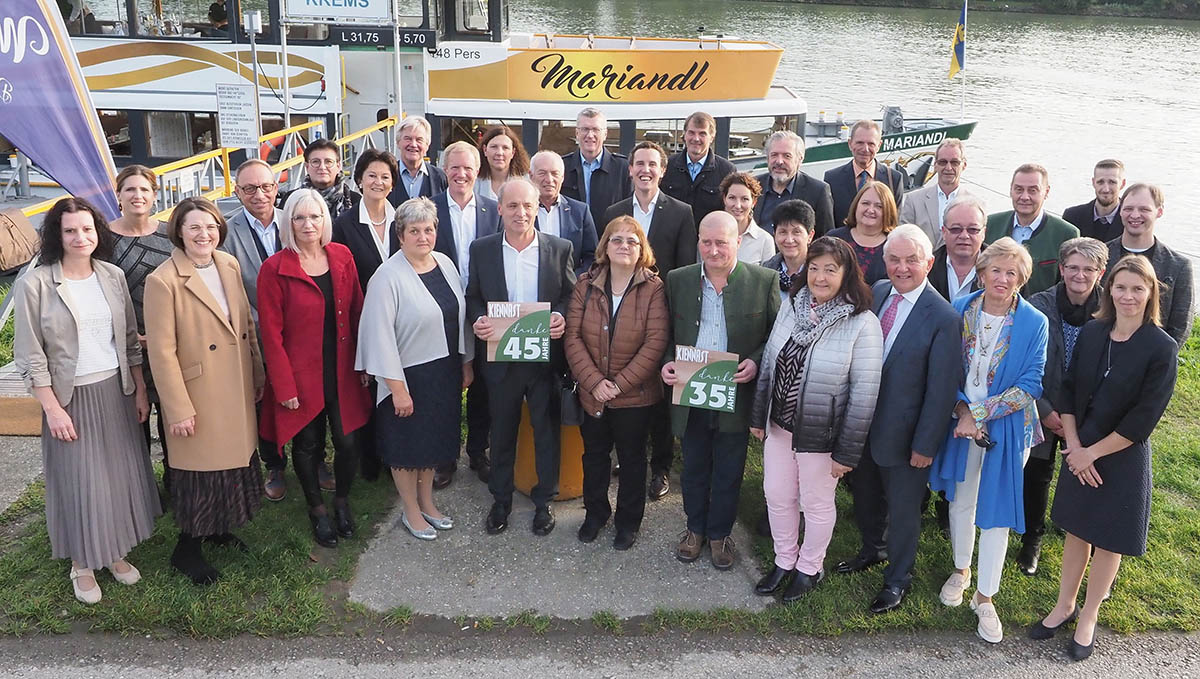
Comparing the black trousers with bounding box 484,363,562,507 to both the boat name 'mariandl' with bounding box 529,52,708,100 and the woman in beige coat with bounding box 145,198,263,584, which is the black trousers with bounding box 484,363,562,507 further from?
the boat name 'mariandl' with bounding box 529,52,708,100

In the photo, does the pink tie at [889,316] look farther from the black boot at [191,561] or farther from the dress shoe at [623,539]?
the black boot at [191,561]

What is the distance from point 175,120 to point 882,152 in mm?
9383

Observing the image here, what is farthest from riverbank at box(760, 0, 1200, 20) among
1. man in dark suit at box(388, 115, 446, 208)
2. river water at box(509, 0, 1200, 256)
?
man in dark suit at box(388, 115, 446, 208)

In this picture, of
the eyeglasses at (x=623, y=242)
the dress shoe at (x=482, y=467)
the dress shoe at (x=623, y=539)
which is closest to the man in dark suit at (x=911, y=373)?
the eyeglasses at (x=623, y=242)

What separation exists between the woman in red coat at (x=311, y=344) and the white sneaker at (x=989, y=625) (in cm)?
331

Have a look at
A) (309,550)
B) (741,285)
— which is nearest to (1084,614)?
(741,285)

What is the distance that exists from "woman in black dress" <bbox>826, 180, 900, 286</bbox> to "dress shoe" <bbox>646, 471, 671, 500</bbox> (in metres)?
1.76

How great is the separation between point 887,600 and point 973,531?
544 mm

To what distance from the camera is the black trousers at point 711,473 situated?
186 inches

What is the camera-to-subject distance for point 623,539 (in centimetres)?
510

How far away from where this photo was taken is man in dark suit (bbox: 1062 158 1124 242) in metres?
5.71

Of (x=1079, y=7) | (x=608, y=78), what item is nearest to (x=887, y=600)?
(x=608, y=78)

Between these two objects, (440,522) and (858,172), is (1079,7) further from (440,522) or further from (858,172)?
(440,522)

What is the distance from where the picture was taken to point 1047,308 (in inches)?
179
